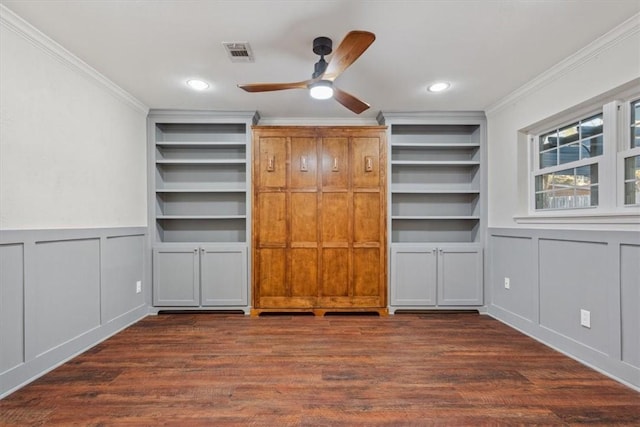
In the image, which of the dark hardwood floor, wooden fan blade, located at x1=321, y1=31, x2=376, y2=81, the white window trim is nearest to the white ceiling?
wooden fan blade, located at x1=321, y1=31, x2=376, y2=81

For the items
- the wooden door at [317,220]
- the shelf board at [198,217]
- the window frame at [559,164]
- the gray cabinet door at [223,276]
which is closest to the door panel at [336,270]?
the wooden door at [317,220]

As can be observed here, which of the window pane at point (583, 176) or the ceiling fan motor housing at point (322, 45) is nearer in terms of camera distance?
the ceiling fan motor housing at point (322, 45)

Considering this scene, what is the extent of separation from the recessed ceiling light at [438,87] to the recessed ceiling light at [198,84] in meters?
2.13

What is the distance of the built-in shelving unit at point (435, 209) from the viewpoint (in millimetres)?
3684

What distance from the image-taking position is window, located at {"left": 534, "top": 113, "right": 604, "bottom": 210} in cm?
247

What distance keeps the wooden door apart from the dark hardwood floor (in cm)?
62

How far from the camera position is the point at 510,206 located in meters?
3.30

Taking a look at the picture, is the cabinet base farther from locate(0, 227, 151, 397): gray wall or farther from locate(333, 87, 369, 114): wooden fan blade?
locate(333, 87, 369, 114): wooden fan blade

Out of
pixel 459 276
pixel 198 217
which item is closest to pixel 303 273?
pixel 198 217

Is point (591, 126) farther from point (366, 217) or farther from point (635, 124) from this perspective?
point (366, 217)

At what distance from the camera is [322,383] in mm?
2094

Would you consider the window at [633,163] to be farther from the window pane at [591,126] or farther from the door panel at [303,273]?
the door panel at [303,273]

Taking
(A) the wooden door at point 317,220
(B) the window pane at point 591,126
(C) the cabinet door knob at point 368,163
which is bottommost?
(A) the wooden door at point 317,220

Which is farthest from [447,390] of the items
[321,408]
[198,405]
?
[198,405]
